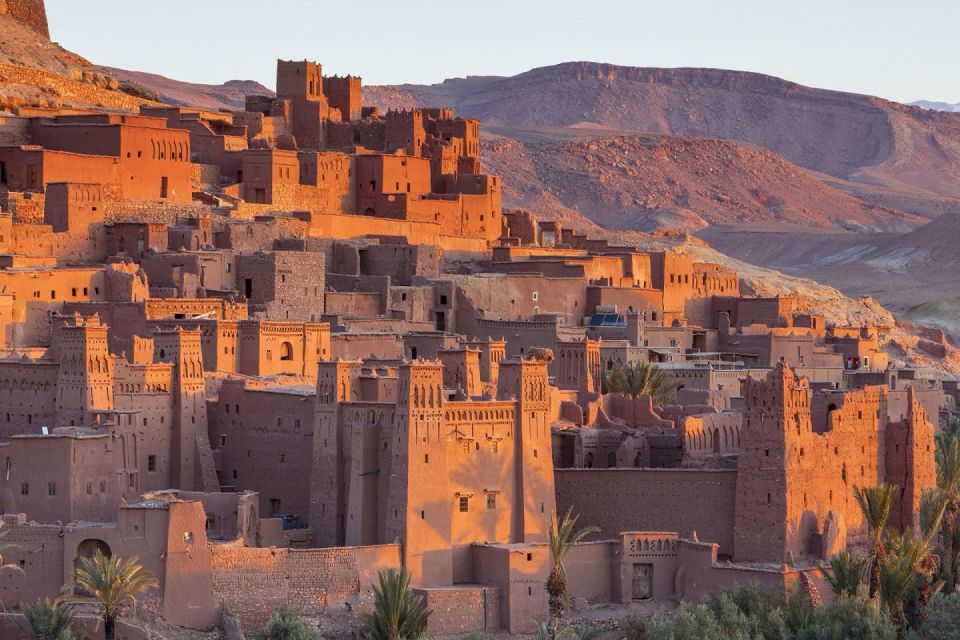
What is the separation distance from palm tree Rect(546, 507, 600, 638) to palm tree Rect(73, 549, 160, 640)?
18.7ft

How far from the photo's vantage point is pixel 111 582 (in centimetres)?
3091

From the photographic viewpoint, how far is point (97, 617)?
31.3 m

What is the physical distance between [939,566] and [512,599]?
717 centimetres

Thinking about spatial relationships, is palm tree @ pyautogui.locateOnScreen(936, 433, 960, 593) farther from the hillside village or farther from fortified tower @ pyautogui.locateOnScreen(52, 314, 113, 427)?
fortified tower @ pyautogui.locateOnScreen(52, 314, 113, 427)

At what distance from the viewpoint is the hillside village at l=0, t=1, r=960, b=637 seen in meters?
33.2

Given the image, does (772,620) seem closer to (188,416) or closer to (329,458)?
(329,458)

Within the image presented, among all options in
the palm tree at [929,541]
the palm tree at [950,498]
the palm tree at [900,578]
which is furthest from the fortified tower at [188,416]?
the palm tree at [950,498]

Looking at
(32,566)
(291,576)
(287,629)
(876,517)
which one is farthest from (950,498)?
(32,566)

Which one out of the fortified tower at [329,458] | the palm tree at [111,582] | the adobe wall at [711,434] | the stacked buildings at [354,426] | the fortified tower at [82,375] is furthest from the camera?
the adobe wall at [711,434]

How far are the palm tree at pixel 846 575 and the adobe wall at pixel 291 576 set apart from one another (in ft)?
20.9

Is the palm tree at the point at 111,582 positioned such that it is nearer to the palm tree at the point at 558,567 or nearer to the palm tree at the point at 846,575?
the palm tree at the point at 558,567

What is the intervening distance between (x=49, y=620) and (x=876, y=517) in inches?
493

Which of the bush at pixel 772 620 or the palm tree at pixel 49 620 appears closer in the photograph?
the palm tree at pixel 49 620

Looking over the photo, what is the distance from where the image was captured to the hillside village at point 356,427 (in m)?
33.2
